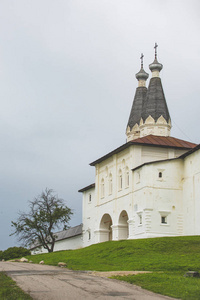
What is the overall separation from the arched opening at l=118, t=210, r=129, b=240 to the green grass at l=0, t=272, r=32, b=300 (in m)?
30.9

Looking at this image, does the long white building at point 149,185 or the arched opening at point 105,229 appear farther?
the arched opening at point 105,229

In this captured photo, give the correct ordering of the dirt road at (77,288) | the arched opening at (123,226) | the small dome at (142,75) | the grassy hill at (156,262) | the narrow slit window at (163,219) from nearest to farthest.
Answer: the dirt road at (77,288) → the grassy hill at (156,262) → the narrow slit window at (163,219) → the arched opening at (123,226) → the small dome at (142,75)

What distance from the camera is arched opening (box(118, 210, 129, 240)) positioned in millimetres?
48781

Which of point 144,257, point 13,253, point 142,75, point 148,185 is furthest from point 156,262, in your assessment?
point 142,75

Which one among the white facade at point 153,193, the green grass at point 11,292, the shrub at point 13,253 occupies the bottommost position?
the green grass at point 11,292

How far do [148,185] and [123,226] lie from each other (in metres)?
6.72

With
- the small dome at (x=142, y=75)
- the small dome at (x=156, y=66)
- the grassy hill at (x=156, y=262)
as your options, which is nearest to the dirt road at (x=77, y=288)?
the grassy hill at (x=156, y=262)

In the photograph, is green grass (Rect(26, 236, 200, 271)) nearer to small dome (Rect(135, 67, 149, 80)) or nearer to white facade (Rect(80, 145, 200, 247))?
white facade (Rect(80, 145, 200, 247))

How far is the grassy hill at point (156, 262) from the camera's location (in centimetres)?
1817

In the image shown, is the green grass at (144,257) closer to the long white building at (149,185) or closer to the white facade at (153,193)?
the white facade at (153,193)

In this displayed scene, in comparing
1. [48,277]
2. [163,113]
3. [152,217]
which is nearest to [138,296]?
[48,277]

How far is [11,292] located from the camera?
15.7 metres

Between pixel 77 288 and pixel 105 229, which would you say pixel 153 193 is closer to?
pixel 105 229

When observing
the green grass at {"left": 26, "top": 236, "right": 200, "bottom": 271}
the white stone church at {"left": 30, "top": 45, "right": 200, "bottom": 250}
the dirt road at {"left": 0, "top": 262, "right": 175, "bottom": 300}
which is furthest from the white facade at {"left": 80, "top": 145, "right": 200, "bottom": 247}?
the dirt road at {"left": 0, "top": 262, "right": 175, "bottom": 300}
